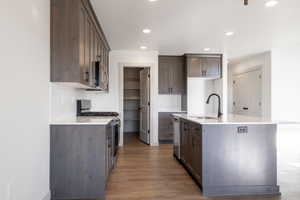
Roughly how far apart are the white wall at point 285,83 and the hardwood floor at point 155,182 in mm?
2891

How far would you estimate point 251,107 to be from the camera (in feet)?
23.0

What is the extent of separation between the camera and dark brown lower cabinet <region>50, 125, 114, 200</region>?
258 centimetres

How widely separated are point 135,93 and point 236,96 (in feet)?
12.0

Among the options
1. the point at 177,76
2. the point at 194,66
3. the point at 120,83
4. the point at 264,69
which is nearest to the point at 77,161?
the point at 120,83

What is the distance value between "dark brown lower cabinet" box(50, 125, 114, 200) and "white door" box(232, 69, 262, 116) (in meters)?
5.46

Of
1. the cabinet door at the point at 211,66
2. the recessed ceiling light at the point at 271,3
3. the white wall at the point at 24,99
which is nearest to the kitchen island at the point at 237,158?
the recessed ceiling light at the point at 271,3

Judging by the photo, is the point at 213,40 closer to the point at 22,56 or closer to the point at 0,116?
the point at 22,56

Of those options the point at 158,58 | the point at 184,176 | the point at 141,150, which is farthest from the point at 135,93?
the point at 184,176

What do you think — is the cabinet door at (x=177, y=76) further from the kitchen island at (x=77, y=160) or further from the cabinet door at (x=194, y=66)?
the kitchen island at (x=77, y=160)

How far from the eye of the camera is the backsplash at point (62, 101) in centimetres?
274

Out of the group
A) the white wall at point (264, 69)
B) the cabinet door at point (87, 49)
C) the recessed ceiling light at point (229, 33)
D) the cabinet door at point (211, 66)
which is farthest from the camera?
the cabinet door at point (211, 66)

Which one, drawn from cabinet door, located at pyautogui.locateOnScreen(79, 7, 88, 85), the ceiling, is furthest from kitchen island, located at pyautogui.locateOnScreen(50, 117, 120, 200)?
the ceiling

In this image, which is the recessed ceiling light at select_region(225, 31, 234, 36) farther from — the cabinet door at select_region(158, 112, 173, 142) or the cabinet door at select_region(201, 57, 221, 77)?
the cabinet door at select_region(158, 112, 173, 142)

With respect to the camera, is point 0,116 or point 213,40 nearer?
point 0,116
